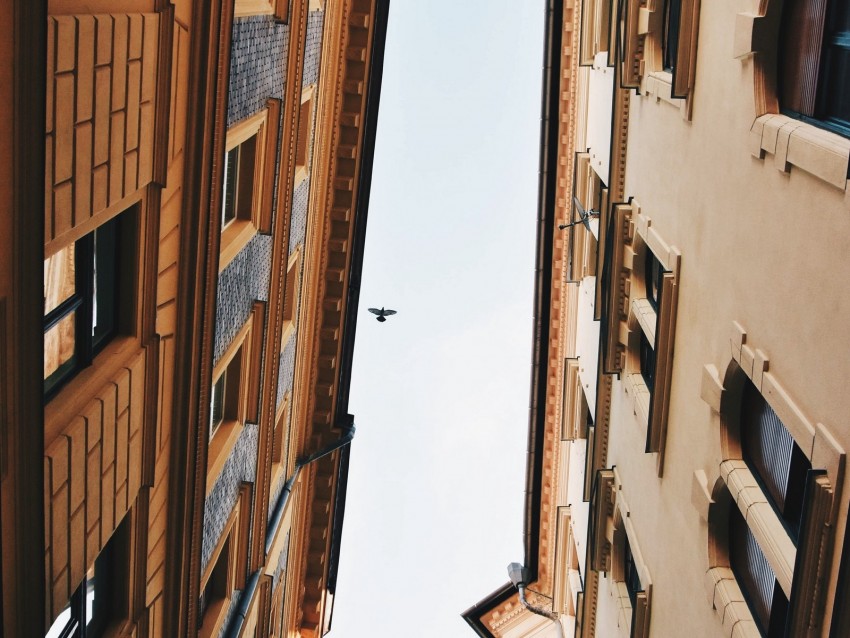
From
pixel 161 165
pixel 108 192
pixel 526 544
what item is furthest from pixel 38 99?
pixel 526 544

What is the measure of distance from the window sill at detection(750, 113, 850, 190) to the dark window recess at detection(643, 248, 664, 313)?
224 inches

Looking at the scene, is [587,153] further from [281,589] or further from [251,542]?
[281,589]

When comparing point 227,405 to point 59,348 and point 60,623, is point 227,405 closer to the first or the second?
point 60,623

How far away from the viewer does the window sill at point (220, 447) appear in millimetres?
13674

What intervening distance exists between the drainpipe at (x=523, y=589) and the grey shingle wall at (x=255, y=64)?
17882 mm

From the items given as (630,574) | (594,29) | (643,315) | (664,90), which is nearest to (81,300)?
(664,90)

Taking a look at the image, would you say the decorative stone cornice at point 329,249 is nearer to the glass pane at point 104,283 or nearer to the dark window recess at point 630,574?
the dark window recess at point 630,574

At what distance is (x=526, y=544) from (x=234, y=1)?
20.7 meters

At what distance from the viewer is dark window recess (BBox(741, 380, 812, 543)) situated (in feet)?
27.5

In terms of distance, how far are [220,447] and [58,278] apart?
23.0ft

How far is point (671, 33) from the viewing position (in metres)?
13.8

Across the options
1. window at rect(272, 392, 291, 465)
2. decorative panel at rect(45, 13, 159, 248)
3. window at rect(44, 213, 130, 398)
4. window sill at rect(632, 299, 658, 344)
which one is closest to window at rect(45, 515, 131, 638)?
window at rect(44, 213, 130, 398)

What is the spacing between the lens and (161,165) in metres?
9.66

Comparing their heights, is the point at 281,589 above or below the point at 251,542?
below
